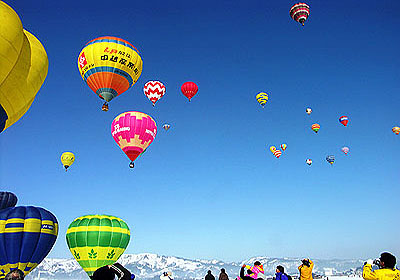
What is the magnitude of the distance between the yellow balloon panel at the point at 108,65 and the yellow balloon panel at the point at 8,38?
11.1m

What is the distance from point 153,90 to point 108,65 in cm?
862

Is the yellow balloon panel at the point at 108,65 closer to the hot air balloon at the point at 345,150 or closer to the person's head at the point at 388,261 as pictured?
the person's head at the point at 388,261

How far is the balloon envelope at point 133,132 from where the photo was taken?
2425 cm

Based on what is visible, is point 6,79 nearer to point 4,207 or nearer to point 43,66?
point 43,66

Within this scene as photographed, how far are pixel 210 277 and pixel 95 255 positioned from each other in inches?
355

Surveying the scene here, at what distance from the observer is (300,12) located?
30531 mm

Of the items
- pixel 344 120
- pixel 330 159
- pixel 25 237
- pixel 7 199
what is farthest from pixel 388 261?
pixel 330 159

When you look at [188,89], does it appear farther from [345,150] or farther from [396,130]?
[396,130]

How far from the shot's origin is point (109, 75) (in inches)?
830

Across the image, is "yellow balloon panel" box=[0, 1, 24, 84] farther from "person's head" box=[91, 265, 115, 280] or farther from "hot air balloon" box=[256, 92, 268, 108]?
"hot air balloon" box=[256, 92, 268, 108]

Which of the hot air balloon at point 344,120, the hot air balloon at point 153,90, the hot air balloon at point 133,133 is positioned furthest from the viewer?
the hot air balloon at point 344,120

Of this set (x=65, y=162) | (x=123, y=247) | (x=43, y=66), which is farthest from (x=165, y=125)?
(x=43, y=66)

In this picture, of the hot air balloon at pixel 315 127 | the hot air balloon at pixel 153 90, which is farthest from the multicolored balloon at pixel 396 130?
the hot air balloon at pixel 153 90

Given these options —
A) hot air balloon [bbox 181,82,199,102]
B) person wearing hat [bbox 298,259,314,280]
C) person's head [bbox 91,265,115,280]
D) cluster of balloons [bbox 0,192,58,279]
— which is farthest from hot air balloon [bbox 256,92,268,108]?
person's head [bbox 91,265,115,280]
